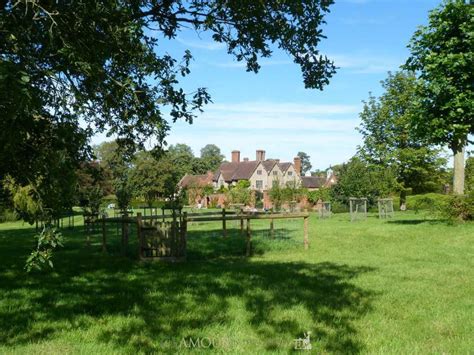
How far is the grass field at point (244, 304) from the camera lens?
5.69 meters

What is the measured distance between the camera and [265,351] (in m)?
5.33

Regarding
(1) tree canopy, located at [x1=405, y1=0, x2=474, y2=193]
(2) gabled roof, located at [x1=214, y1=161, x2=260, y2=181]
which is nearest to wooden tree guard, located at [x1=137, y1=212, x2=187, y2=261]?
(1) tree canopy, located at [x1=405, y1=0, x2=474, y2=193]

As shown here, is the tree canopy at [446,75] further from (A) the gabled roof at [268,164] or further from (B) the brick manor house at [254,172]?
(A) the gabled roof at [268,164]

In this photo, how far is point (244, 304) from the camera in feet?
24.6

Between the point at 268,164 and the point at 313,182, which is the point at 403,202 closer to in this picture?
the point at 268,164

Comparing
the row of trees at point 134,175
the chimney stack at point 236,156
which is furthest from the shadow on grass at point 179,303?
the chimney stack at point 236,156

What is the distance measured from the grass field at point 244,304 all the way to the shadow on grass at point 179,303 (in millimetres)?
19

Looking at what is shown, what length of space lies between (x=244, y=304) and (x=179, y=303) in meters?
0.97

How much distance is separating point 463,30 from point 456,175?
21.9 feet

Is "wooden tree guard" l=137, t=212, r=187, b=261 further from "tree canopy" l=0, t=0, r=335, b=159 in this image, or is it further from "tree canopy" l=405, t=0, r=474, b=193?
"tree canopy" l=405, t=0, r=474, b=193

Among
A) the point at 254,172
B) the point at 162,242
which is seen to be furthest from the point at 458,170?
the point at 254,172

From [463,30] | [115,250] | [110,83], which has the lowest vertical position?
[115,250]

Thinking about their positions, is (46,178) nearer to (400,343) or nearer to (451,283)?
(400,343)

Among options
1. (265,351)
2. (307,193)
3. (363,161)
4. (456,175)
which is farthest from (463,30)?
(307,193)
